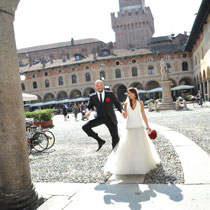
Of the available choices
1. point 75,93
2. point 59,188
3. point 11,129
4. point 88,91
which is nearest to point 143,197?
point 59,188

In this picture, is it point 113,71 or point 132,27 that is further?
point 132,27

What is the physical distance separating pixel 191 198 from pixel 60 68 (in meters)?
41.7

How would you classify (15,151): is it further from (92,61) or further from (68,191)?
(92,61)

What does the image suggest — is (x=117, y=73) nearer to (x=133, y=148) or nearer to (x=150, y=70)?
(x=150, y=70)

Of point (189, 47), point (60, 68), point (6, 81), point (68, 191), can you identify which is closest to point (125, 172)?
point (68, 191)

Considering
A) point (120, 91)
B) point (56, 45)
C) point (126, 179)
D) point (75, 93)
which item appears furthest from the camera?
point (56, 45)

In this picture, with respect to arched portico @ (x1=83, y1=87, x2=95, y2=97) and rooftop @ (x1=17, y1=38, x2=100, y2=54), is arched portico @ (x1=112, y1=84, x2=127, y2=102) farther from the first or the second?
rooftop @ (x1=17, y1=38, x2=100, y2=54)

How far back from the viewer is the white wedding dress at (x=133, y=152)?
3.75 metres

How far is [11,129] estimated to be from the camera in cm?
272

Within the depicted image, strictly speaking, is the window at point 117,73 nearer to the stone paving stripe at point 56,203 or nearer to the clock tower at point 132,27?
the clock tower at point 132,27

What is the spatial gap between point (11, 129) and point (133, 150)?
1.91 metres

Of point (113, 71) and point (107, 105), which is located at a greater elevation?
point (113, 71)

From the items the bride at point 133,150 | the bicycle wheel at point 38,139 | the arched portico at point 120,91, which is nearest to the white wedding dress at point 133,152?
the bride at point 133,150

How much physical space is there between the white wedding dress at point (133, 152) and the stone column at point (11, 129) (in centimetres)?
144
